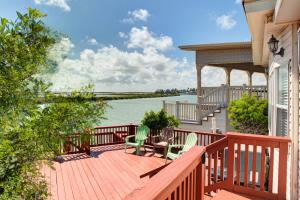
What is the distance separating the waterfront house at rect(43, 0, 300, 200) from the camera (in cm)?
251

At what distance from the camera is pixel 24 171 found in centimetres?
215

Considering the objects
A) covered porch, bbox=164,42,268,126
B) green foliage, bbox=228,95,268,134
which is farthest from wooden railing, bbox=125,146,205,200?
covered porch, bbox=164,42,268,126

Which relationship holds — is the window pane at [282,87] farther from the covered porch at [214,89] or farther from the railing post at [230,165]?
the covered porch at [214,89]

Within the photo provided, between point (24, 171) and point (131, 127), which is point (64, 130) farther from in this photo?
point (131, 127)

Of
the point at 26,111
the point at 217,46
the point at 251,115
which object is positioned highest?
the point at 217,46

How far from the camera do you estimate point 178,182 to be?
6.07ft

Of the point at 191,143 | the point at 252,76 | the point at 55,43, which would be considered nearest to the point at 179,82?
the point at 252,76

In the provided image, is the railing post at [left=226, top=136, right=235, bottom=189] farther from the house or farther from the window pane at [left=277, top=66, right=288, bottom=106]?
the window pane at [left=277, top=66, right=288, bottom=106]

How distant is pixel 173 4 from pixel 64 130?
1298 cm

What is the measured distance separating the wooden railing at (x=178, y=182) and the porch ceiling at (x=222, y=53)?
27.9 ft

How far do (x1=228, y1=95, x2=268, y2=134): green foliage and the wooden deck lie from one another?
9.73 feet

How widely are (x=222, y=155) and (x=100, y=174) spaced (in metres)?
3.89

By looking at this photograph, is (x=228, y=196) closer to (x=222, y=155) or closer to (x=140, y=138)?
(x=222, y=155)

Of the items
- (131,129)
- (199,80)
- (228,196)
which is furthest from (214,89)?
(228,196)
